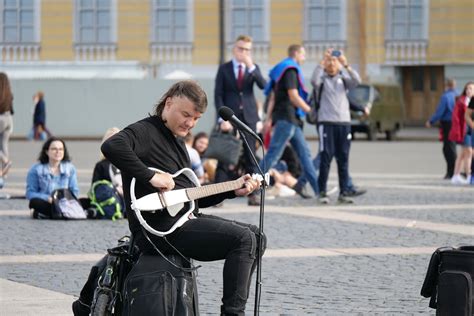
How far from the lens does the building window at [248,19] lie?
4006 cm

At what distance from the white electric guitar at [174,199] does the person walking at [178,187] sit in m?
0.02

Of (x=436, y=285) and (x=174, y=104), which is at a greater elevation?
(x=174, y=104)

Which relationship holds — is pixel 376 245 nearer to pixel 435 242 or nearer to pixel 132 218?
pixel 435 242

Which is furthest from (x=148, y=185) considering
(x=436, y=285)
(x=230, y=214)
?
(x=230, y=214)

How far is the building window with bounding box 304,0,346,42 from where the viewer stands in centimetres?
3991

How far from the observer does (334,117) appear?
14.5 metres

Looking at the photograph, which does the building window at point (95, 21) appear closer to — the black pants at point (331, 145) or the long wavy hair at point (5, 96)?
the long wavy hair at point (5, 96)

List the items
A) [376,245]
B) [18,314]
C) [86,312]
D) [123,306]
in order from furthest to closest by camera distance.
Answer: [376,245] < [18,314] < [86,312] < [123,306]

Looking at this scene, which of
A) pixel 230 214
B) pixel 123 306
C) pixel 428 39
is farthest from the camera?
pixel 428 39

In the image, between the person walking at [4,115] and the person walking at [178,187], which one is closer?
the person walking at [178,187]

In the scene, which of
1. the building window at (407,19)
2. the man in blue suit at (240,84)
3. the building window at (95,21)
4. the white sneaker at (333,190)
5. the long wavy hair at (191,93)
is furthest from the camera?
the building window at (95,21)

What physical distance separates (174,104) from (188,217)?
0.55 m

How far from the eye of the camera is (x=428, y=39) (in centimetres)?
4062

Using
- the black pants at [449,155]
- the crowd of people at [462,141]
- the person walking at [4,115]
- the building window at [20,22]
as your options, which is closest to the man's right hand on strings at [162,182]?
the person walking at [4,115]
